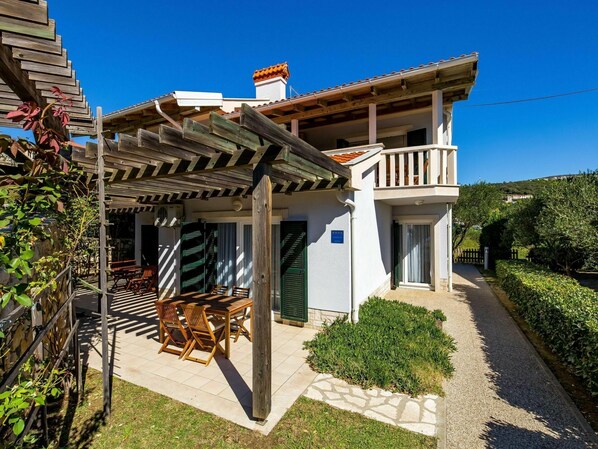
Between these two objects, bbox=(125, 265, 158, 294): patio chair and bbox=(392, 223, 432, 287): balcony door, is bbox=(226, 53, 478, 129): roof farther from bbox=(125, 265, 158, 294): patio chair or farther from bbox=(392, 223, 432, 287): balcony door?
bbox=(125, 265, 158, 294): patio chair

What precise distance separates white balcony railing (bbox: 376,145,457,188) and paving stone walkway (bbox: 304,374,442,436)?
603 cm

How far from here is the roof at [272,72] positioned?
13367mm

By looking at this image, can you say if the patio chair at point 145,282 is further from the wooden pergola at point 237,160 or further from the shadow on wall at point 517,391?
the shadow on wall at point 517,391

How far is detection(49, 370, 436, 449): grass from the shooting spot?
3.37 meters

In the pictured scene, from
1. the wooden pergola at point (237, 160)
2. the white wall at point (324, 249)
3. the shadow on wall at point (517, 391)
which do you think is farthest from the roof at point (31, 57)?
the shadow on wall at point (517, 391)

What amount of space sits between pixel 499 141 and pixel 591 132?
6.07 m

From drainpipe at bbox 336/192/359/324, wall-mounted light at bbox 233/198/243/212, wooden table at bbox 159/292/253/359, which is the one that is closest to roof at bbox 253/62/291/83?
wall-mounted light at bbox 233/198/243/212

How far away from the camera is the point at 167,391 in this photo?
4457 millimetres

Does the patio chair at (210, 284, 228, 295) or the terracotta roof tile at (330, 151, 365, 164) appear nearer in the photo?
the patio chair at (210, 284, 228, 295)

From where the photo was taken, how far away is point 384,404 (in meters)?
4.15

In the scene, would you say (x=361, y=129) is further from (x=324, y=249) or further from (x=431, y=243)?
(x=324, y=249)

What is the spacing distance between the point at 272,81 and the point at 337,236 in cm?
989

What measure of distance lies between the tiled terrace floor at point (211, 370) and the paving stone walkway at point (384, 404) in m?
0.34

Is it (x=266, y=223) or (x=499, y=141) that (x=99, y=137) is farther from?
(x=499, y=141)
